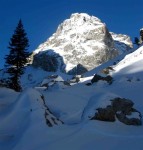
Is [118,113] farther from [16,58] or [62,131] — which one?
[16,58]

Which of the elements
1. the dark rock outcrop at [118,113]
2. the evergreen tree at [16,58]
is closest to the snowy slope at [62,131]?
the dark rock outcrop at [118,113]

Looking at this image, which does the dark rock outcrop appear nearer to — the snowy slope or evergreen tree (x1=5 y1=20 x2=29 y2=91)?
the snowy slope

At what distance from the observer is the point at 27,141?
51.9 feet

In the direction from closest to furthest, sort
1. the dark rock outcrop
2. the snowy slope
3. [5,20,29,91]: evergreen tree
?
the snowy slope, the dark rock outcrop, [5,20,29,91]: evergreen tree

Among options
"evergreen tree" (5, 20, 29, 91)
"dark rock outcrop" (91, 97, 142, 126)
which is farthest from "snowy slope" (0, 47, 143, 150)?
"evergreen tree" (5, 20, 29, 91)

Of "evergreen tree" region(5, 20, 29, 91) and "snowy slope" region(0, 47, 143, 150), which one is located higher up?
"evergreen tree" region(5, 20, 29, 91)

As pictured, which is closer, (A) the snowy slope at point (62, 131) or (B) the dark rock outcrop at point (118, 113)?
(A) the snowy slope at point (62, 131)

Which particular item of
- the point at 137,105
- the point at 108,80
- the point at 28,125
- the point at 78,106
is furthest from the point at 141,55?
the point at 28,125

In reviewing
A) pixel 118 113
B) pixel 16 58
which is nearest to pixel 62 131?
pixel 118 113

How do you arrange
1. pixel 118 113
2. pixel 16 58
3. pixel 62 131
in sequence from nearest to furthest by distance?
1. pixel 62 131
2. pixel 118 113
3. pixel 16 58

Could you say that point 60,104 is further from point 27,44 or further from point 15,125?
point 27,44

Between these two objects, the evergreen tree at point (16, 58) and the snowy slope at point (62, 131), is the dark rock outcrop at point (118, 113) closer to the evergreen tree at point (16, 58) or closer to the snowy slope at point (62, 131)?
the snowy slope at point (62, 131)

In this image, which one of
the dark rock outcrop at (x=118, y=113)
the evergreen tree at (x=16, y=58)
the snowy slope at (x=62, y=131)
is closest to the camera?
the snowy slope at (x=62, y=131)

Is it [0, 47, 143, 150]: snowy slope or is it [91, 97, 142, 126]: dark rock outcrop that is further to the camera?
[91, 97, 142, 126]: dark rock outcrop
